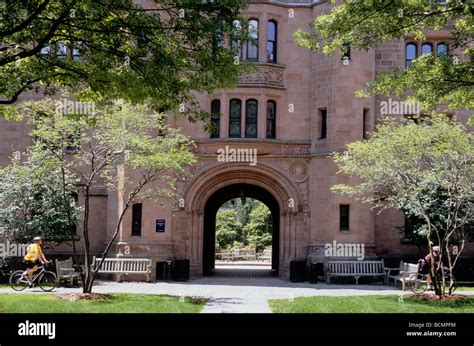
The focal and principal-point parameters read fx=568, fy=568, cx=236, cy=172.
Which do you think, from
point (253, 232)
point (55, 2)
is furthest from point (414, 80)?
point (253, 232)

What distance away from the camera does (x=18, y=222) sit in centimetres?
2088

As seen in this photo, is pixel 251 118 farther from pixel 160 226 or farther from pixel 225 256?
pixel 225 256

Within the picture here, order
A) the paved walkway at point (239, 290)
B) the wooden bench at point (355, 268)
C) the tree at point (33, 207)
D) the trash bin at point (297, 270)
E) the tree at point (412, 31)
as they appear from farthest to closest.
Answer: the trash bin at point (297, 270) → the wooden bench at point (355, 268) → the tree at point (33, 207) → the paved walkway at point (239, 290) → the tree at point (412, 31)

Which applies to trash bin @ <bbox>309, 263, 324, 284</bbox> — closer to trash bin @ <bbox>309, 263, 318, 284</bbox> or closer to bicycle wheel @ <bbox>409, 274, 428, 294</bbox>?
trash bin @ <bbox>309, 263, 318, 284</bbox>

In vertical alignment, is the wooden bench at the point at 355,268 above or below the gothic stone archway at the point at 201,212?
below

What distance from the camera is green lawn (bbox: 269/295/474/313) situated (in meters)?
12.9

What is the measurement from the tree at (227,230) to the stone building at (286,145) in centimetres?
2278

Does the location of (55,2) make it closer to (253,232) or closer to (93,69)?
(93,69)

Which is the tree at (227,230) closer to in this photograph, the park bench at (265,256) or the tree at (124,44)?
the park bench at (265,256)

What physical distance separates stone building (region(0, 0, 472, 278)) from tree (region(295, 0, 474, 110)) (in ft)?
33.8

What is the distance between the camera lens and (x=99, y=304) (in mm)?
13812

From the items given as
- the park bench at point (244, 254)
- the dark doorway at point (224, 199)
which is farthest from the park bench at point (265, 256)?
the dark doorway at point (224, 199)

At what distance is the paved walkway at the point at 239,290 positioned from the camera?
1466cm
